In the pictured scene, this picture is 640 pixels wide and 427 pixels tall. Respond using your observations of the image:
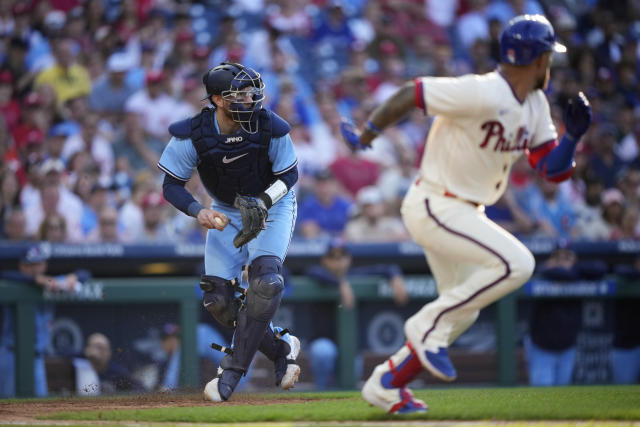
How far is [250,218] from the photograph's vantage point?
5582 millimetres

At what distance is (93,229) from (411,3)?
6.24m

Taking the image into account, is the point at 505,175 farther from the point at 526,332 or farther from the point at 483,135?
the point at 526,332

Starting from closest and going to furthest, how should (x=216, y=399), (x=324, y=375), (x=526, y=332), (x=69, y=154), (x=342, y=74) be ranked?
1. (x=216, y=399)
2. (x=324, y=375)
3. (x=526, y=332)
4. (x=69, y=154)
5. (x=342, y=74)

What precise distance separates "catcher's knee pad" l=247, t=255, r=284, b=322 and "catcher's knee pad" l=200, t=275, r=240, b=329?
24 cm

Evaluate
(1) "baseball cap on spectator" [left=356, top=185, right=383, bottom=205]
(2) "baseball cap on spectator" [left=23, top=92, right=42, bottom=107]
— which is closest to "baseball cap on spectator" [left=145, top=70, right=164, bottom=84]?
(2) "baseball cap on spectator" [left=23, top=92, right=42, bottom=107]

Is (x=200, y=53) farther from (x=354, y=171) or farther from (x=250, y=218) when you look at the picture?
(x=250, y=218)

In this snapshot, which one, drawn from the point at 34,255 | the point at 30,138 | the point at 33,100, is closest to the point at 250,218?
the point at 34,255

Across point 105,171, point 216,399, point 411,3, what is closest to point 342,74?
point 411,3

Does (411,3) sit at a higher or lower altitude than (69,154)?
higher

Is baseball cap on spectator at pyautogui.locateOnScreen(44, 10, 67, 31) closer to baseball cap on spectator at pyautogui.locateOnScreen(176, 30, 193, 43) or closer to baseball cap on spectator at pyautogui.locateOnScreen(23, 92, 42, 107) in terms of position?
baseball cap on spectator at pyautogui.locateOnScreen(23, 92, 42, 107)

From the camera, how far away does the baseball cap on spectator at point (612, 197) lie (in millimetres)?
10562

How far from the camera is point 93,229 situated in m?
9.19

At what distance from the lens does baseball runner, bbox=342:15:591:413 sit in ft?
15.3

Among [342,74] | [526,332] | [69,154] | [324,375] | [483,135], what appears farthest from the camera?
[342,74]
